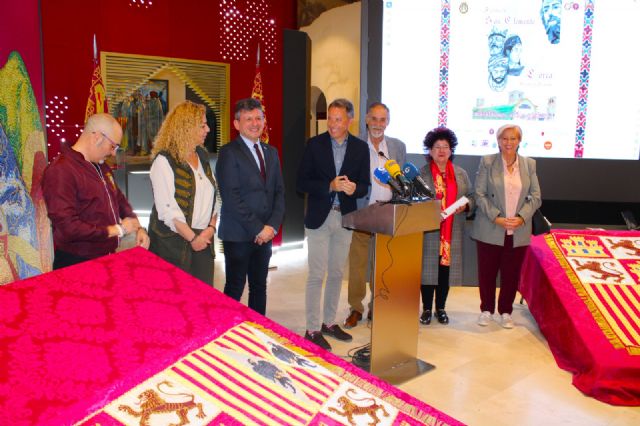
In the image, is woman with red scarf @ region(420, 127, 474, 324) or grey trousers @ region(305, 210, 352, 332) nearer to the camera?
grey trousers @ region(305, 210, 352, 332)

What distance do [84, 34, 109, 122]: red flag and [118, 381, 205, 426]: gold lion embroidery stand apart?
409 centimetres

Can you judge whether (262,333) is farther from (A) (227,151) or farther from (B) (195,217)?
(A) (227,151)

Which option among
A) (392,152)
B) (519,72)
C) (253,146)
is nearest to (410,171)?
(253,146)

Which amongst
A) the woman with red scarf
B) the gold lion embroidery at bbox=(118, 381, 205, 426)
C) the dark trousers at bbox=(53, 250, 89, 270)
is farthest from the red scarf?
the gold lion embroidery at bbox=(118, 381, 205, 426)

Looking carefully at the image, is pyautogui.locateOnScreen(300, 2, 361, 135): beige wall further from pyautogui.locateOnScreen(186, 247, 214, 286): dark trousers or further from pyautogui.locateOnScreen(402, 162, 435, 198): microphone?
pyautogui.locateOnScreen(186, 247, 214, 286): dark trousers

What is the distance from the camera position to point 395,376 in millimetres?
3414

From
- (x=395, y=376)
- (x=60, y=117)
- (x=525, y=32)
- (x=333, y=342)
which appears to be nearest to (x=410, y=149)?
(x=525, y=32)

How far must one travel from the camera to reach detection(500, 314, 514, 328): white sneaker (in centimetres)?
437

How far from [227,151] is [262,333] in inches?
68.8

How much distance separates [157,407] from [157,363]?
17 centimetres

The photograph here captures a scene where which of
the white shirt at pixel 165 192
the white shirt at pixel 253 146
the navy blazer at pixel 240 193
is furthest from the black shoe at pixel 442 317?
the white shirt at pixel 165 192

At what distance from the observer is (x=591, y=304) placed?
3.69 metres

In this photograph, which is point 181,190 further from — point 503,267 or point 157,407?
point 503,267

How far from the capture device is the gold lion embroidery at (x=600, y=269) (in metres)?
3.93
